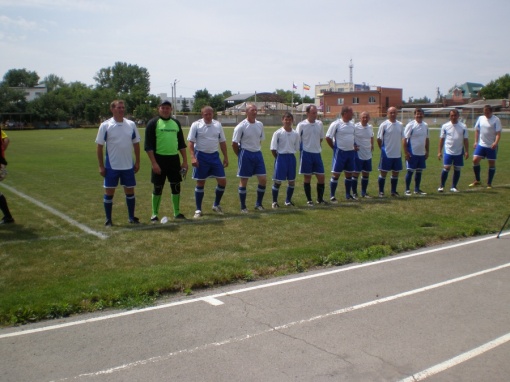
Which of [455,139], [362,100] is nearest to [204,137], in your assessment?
[455,139]

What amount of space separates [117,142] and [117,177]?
0.59 meters

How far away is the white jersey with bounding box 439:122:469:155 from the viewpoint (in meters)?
12.4

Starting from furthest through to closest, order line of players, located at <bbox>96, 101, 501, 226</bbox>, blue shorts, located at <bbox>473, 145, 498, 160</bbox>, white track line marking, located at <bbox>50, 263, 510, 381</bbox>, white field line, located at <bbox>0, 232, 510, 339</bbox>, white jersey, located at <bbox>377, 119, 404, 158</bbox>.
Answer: blue shorts, located at <bbox>473, 145, 498, 160</bbox>
white jersey, located at <bbox>377, 119, 404, 158</bbox>
line of players, located at <bbox>96, 101, 501, 226</bbox>
white field line, located at <bbox>0, 232, 510, 339</bbox>
white track line marking, located at <bbox>50, 263, 510, 381</bbox>

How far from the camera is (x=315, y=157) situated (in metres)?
Result: 10.5

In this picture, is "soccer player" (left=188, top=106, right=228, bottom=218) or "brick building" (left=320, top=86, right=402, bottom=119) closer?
"soccer player" (left=188, top=106, right=228, bottom=218)

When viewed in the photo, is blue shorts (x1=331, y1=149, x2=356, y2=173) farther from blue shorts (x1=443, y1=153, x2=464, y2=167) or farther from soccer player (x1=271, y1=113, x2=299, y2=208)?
blue shorts (x1=443, y1=153, x2=464, y2=167)

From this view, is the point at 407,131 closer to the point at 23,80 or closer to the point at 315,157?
the point at 315,157

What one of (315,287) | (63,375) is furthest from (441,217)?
(63,375)

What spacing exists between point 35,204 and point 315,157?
6.11 metres

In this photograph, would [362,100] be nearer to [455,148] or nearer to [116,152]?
Answer: [455,148]

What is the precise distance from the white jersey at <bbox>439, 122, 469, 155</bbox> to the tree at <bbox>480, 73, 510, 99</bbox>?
3691 inches

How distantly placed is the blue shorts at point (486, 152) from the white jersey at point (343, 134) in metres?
4.48

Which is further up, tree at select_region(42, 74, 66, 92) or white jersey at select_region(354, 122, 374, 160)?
tree at select_region(42, 74, 66, 92)

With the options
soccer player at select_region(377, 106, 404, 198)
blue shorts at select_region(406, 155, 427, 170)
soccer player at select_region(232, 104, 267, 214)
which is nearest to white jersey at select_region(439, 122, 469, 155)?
blue shorts at select_region(406, 155, 427, 170)
